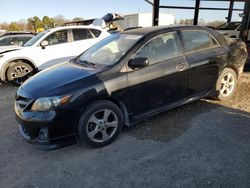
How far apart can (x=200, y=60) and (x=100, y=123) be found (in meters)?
2.11

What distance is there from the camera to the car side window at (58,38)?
7.38 m

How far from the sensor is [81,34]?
786cm

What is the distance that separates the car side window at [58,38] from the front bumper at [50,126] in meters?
4.66

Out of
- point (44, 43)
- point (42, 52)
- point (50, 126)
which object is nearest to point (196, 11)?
point (44, 43)

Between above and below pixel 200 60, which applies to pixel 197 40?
above

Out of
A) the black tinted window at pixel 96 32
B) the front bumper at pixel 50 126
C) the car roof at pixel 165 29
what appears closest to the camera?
the front bumper at pixel 50 126

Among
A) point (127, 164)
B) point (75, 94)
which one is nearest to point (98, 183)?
point (127, 164)

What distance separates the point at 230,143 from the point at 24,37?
9774 mm

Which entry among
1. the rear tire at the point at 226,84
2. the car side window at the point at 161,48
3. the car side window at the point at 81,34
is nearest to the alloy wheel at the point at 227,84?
the rear tire at the point at 226,84

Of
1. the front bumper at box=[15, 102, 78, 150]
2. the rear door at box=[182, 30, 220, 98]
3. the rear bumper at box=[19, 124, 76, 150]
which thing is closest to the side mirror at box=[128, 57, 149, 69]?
the rear door at box=[182, 30, 220, 98]

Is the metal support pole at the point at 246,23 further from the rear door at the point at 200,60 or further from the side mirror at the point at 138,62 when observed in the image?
the side mirror at the point at 138,62

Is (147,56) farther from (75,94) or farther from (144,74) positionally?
(75,94)

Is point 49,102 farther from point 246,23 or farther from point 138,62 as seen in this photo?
point 246,23

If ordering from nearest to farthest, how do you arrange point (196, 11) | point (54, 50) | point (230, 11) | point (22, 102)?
point (22, 102) < point (54, 50) < point (196, 11) < point (230, 11)
